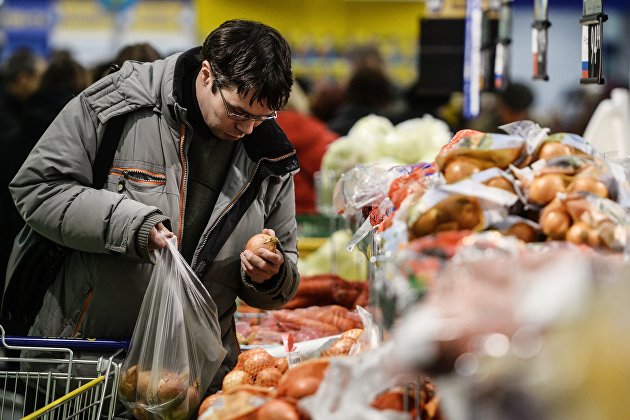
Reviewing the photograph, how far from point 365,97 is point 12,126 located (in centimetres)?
295

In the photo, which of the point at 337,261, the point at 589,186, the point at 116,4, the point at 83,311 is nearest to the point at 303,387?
the point at 589,186

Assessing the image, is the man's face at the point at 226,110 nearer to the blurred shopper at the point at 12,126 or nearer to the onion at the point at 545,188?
the onion at the point at 545,188

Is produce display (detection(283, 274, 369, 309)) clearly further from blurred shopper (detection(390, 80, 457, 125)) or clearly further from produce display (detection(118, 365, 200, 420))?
blurred shopper (detection(390, 80, 457, 125))

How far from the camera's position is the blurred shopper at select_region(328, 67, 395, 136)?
7273mm

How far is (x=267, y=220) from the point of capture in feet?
9.14

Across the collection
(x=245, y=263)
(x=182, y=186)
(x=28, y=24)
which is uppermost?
(x=28, y=24)

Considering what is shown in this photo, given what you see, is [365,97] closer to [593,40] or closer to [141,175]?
[593,40]

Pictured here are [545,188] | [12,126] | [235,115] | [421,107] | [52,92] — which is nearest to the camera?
[545,188]

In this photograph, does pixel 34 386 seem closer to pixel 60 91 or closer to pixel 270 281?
pixel 270 281

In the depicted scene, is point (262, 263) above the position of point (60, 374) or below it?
above

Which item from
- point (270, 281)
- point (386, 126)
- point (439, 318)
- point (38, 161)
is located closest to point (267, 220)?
point (270, 281)

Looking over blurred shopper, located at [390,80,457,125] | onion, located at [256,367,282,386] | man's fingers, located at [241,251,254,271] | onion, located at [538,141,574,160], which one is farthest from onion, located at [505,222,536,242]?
blurred shopper, located at [390,80,457,125]

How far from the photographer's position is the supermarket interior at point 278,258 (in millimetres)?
1394

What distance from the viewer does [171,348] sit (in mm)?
2283
